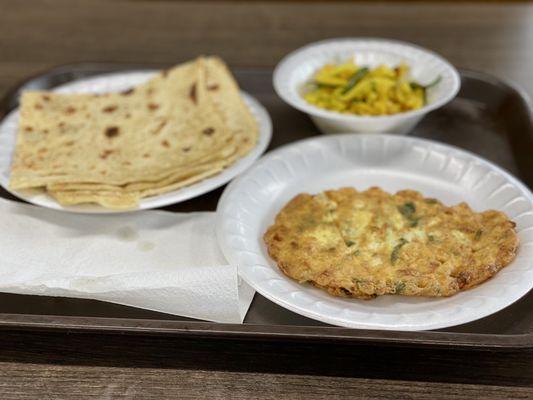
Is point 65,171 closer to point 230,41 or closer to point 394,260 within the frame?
point 394,260

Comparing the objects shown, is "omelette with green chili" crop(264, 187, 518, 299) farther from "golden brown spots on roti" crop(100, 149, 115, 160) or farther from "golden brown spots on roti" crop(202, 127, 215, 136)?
"golden brown spots on roti" crop(100, 149, 115, 160)

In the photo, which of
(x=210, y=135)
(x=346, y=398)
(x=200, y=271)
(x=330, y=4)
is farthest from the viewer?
(x=330, y=4)

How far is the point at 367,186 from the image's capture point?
5.58 feet

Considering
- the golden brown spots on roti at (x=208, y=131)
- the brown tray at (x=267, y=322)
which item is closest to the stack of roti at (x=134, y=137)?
the golden brown spots on roti at (x=208, y=131)

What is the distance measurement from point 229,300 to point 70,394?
35 centimetres

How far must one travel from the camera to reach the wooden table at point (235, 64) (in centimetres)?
119

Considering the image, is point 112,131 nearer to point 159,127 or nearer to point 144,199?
point 159,127

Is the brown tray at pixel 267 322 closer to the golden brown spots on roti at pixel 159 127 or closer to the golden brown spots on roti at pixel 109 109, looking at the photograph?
the golden brown spots on roti at pixel 159 127

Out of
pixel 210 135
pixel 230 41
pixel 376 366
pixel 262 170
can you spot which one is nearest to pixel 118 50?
pixel 230 41

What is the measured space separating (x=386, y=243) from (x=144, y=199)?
0.62m

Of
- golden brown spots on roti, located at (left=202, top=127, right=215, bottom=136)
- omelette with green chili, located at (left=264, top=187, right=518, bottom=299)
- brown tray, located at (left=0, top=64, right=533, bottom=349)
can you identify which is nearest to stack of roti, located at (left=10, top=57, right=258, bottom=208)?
golden brown spots on roti, located at (left=202, top=127, right=215, bottom=136)

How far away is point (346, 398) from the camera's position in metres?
1.17

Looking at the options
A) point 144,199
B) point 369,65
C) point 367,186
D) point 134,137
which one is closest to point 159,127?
point 134,137

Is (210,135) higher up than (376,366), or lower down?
higher up
